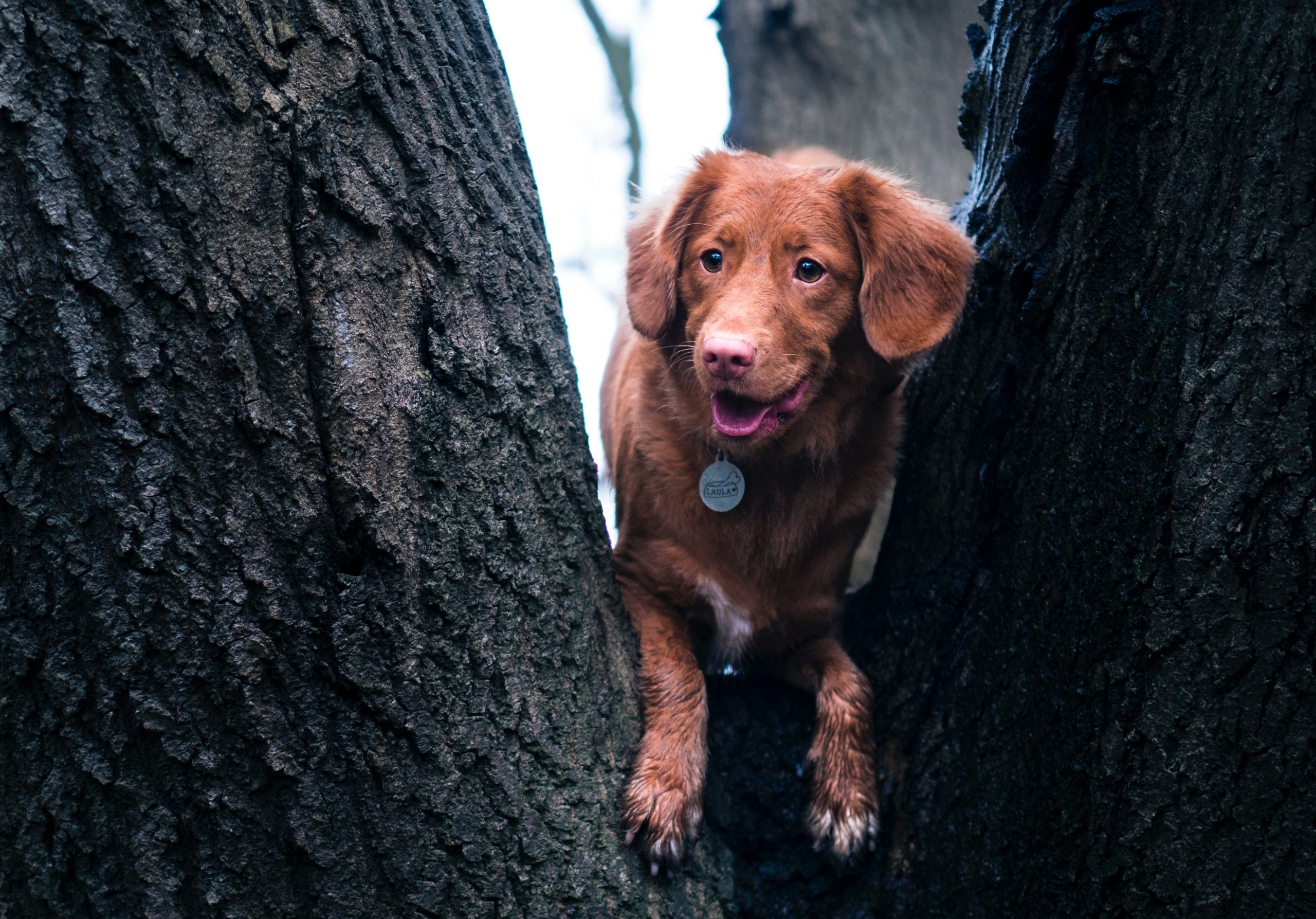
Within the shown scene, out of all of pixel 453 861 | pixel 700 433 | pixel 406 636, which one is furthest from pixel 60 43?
pixel 700 433

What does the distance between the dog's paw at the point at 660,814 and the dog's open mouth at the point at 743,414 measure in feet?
2.93

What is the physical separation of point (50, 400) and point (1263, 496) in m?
1.91

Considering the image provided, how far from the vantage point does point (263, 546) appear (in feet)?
5.18

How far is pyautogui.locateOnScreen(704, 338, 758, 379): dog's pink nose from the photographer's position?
238 cm

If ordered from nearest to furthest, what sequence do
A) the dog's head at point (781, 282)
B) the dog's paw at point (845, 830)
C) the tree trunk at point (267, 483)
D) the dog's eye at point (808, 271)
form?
the tree trunk at point (267, 483) → the dog's paw at point (845, 830) → the dog's head at point (781, 282) → the dog's eye at point (808, 271)

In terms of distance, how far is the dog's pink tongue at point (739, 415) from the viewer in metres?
2.55

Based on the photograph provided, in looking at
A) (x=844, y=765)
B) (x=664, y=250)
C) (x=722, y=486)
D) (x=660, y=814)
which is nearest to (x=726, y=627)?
(x=722, y=486)

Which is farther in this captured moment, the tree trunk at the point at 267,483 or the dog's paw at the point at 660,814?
the dog's paw at the point at 660,814

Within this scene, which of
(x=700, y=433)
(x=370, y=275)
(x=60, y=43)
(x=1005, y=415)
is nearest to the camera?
(x=60, y=43)

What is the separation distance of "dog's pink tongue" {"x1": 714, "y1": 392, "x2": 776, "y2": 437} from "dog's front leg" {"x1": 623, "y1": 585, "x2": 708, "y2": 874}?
1.96ft

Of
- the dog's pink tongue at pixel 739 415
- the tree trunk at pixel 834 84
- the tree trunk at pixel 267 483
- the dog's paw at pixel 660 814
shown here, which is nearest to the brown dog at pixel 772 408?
the dog's pink tongue at pixel 739 415

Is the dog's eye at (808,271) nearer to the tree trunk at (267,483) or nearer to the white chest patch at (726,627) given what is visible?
the white chest patch at (726,627)

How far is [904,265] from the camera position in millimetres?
2625

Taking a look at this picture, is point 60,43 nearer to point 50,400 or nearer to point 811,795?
point 50,400
